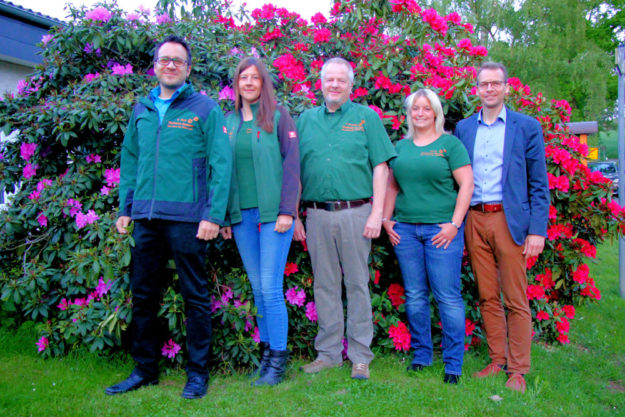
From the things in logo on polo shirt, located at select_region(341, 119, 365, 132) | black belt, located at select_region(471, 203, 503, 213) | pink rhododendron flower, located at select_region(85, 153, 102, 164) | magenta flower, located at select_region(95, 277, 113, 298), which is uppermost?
logo on polo shirt, located at select_region(341, 119, 365, 132)

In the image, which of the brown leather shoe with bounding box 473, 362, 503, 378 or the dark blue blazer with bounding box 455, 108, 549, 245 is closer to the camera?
the dark blue blazer with bounding box 455, 108, 549, 245

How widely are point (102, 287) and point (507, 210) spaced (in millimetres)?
3050

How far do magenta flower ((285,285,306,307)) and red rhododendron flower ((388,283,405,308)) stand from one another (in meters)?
0.77

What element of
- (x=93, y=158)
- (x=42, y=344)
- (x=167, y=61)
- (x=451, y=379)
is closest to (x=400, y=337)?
(x=451, y=379)

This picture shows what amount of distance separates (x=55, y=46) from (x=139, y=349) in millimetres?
3080

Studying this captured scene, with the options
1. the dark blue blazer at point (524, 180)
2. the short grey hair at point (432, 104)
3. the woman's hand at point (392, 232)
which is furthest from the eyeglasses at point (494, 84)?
the woman's hand at point (392, 232)

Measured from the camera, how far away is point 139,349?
3.30 metres

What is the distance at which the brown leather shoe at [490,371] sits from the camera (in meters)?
3.40

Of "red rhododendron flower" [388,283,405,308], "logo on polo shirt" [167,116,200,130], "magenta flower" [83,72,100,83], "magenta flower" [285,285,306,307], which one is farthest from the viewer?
"magenta flower" [83,72,100,83]

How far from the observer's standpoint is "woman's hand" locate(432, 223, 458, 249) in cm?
324

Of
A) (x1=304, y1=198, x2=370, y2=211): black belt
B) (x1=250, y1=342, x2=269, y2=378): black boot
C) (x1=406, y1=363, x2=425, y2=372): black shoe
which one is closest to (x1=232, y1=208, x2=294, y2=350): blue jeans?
(x1=250, y1=342, x2=269, y2=378): black boot

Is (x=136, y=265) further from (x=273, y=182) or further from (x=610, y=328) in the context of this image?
(x=610, y=328)

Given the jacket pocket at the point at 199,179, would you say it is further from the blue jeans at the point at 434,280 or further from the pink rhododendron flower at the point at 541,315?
the pink rhododendron flower at the point at 541,315

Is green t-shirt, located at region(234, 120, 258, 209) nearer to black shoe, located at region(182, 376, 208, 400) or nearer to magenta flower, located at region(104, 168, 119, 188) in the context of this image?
black shoe, located at region(182, 376, 208, 400)
